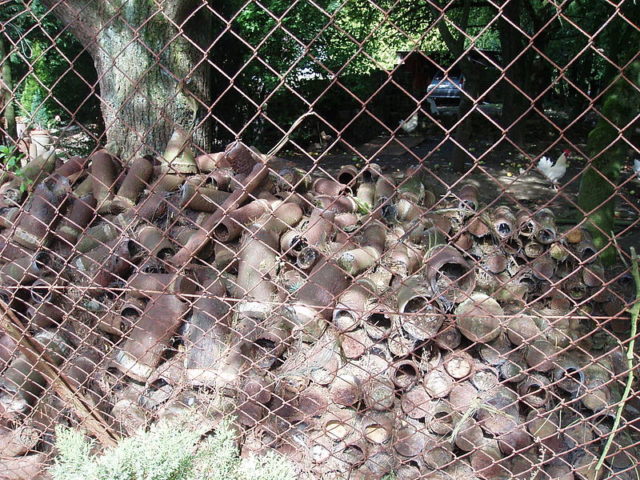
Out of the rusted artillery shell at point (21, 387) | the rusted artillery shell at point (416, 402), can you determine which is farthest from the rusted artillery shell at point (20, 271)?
the rusted artillery shell at point (416, 402)

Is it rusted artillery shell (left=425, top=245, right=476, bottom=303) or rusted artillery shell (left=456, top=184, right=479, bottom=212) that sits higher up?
rusted artillery shell (left=456, top=184, right=479, bottom=212)

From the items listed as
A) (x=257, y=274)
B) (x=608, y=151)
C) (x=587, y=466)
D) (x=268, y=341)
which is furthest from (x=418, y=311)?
(x=608, y=151)

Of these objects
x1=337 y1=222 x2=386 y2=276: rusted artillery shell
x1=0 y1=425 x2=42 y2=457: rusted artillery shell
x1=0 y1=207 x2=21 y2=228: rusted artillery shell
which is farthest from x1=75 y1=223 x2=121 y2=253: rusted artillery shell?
x1=337 y1=222 x2=386 y2=276: rusted artillery shell

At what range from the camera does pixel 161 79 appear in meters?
4.14

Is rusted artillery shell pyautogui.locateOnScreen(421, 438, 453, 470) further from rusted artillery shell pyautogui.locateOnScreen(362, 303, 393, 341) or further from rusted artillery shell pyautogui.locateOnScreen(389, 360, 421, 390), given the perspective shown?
rusted artillery shell pyautogui.locateOnScreen(362, 303, 393, 341)

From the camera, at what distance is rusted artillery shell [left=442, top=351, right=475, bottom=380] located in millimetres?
2324

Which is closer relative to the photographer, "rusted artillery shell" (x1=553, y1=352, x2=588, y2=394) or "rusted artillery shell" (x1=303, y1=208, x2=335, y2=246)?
"rusted artillery shell" (x1=553, y1=352, x2=588, y2=394)

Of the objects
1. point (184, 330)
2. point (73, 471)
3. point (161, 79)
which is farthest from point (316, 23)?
point (73, 471)

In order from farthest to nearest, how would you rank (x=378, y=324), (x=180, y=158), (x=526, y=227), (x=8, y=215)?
(x=180, y=158)
(x=8, y=215)
(x=526, y=227)
(x=378, y=324)

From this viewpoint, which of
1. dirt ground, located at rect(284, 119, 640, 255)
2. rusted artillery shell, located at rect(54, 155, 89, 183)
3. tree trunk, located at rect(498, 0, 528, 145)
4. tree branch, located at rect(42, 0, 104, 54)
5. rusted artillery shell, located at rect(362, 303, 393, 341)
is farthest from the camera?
tree trunk, located at rect(498, 0, 528, 145)

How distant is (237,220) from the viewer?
2.79 metres

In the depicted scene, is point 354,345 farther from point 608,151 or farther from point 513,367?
point 608,151

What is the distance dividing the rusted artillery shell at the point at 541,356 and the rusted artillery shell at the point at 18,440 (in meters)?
2.07

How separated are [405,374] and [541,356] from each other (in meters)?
0.52
